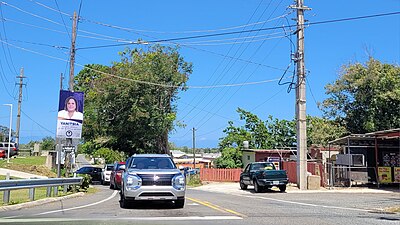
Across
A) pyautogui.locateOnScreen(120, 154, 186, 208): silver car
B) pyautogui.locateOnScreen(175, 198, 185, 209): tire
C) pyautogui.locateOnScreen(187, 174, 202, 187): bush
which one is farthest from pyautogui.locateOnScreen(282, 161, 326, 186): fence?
pyautogui.locateOnScreen(120, 154, 186, 208): silver car

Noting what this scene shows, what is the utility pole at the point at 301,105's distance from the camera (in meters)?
27.7

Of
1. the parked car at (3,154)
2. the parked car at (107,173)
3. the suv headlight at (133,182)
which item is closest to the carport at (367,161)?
the parked car at (107,173)

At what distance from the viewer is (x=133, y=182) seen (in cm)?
1284

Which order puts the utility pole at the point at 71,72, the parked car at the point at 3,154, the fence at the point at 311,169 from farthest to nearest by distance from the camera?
the parked car at the point at 3,154 → the fence at the point at 311,169 → the utility pole at the point at 71,72

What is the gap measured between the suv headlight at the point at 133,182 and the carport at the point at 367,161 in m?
18.4

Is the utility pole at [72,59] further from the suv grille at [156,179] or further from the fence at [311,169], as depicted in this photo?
the fence at [311,169]

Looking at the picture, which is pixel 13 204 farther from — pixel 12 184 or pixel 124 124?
pixel 124 124

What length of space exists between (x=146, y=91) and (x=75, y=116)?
22.0m

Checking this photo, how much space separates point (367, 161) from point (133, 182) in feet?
71.6

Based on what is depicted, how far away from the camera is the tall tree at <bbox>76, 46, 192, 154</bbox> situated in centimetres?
4284

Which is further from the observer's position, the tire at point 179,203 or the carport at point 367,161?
the carport at point 367,161

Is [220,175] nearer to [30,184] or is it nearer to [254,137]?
[254,137]

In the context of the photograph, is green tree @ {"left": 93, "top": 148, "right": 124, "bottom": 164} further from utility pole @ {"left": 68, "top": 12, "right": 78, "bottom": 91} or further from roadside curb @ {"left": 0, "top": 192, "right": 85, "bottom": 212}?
roadside curb @ {"left": 0, "top": 192, "right": 85, "bottom": 212}

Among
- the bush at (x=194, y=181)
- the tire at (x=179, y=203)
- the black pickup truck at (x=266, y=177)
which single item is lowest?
the bush at (x=194, y=181)
